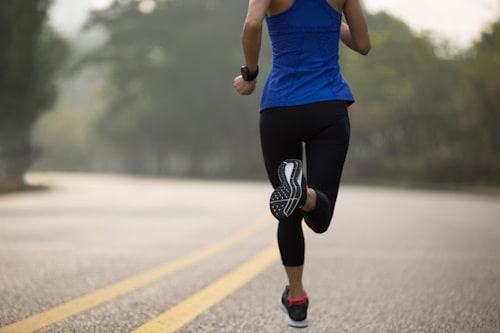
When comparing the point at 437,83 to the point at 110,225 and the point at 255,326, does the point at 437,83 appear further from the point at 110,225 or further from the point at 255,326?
the point at 255,326

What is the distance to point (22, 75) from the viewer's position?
22781mm

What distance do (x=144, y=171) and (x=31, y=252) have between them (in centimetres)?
5952

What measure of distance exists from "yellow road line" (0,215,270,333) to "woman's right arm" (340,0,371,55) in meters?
2.06

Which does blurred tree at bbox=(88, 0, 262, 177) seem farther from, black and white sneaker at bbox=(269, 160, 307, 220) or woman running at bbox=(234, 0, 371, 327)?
black and white sneaker at bbox=(269, 160, 307, 220)

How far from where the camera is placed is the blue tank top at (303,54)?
135 inches

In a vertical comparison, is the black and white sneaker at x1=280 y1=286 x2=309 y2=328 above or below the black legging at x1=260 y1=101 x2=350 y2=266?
below

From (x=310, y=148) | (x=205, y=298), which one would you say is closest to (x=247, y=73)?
(x=310, y=148)

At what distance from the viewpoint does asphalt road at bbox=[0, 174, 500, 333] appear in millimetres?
3967

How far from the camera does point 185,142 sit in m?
57.8

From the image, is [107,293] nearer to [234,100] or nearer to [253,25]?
[253,25]

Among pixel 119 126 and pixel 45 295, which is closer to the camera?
pixel 45 295

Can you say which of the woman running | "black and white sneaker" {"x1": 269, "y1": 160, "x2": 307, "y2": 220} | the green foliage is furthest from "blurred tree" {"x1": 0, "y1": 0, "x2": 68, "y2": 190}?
"black and white sneaker" {"x1": 269, "y1": 160, "x2": 307, "y2": 220}

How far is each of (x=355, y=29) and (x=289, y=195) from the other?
962 mm

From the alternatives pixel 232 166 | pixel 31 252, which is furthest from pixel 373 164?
pixel 31 252
